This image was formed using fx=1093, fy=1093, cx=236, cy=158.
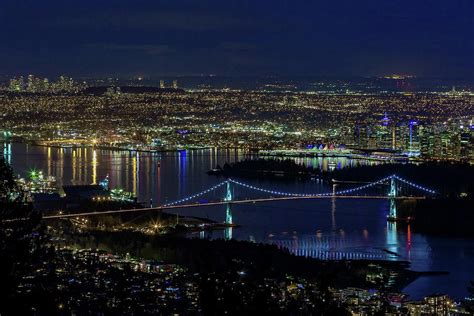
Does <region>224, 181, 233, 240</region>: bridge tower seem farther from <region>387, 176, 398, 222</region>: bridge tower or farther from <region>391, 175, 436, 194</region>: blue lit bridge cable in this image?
<region>391, 175, 436, 194</region>: blue lit bridge cable

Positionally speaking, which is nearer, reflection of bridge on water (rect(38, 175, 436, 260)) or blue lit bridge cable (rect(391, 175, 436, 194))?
reflection of bridge on water (rect(38, 175, 436, 260))

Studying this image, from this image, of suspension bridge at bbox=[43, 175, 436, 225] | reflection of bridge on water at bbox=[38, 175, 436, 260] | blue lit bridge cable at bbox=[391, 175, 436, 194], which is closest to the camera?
reflection of bridge on water at bbox=[38, 175, 436, 260]

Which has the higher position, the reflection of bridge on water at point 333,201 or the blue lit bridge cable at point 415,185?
the blue lit bridge cable at point 415,185

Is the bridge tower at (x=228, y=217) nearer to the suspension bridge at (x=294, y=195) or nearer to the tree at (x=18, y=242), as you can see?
the suspension bridge at (x=294, y=195)

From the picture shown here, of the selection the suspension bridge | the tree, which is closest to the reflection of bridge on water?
the suspension bridge

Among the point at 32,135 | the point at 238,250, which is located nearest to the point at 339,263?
the point at 238,250

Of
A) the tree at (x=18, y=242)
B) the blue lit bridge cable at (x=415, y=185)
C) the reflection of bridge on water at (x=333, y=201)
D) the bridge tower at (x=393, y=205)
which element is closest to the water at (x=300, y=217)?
the reflection of bridge on water at (x=333, y=201)

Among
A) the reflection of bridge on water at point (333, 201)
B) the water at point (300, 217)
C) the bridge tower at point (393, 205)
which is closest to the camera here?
the water at point (300, 217)
